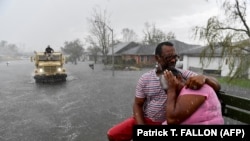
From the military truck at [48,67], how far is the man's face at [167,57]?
23421 mm

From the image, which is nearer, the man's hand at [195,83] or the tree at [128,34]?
the man's hand at [195,83]

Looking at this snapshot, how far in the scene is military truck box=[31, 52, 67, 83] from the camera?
25.2 m

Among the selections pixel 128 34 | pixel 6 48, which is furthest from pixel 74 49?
pixel 6 48

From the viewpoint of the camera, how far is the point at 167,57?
9.20 ft

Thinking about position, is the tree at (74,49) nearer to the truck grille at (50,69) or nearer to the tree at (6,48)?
the truck grille at (50,69)

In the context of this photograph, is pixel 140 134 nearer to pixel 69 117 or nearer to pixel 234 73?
pixel 69 117

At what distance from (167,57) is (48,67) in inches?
932

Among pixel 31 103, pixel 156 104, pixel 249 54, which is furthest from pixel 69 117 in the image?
pixel 249 54

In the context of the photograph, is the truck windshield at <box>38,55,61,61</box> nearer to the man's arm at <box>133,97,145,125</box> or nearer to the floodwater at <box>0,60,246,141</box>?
the floodwater at <box>0,60,246,141</box>

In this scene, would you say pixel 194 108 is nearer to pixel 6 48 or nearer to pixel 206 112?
pixel 206 112

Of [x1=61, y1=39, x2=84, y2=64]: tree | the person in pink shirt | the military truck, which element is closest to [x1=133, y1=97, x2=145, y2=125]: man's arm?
the person in pink shirt

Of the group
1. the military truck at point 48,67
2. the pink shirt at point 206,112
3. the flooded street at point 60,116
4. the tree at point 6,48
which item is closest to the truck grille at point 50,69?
the military truck at point 48,67

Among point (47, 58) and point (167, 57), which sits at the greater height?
point (167, 57)

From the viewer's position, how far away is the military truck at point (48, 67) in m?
25.2
